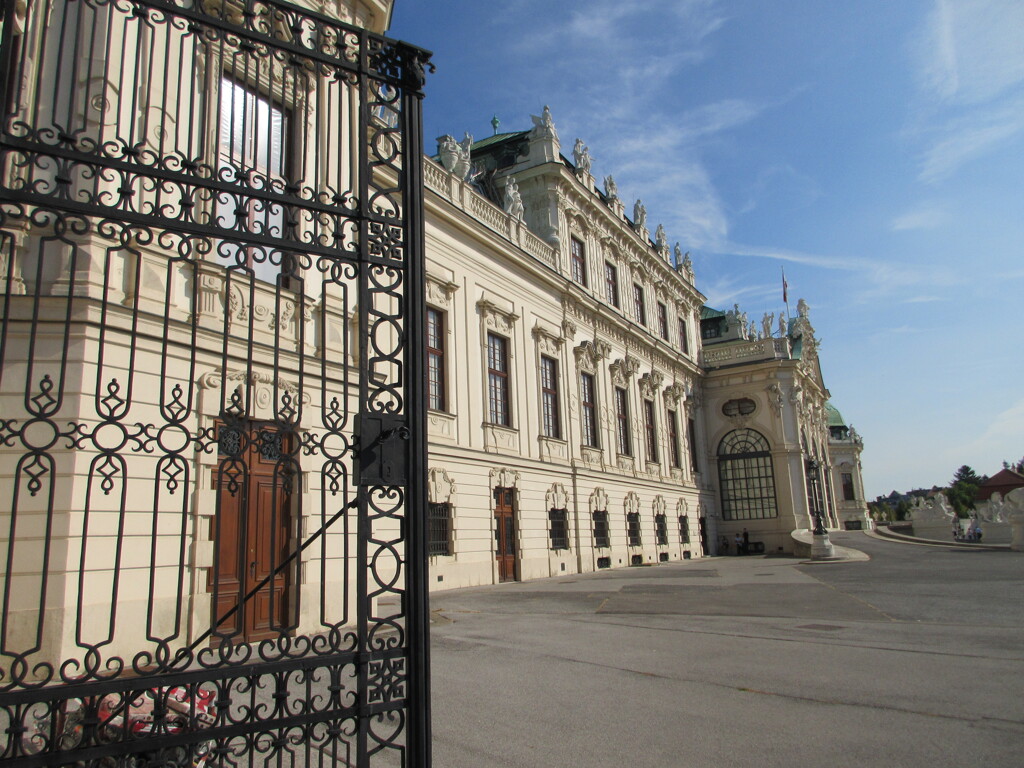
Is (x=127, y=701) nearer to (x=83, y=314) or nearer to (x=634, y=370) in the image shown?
(x=83, y=314)

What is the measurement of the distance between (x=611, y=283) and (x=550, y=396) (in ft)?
28.6

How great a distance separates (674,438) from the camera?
34.8 metres

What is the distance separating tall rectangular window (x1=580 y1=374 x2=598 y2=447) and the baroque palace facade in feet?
0.25

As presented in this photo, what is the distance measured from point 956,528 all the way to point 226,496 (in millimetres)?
43864

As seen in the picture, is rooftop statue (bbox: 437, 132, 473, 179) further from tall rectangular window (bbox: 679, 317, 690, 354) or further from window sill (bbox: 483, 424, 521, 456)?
tall rectangular window (bbox: 679, 317, 690, 354)

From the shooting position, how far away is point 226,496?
342 inches

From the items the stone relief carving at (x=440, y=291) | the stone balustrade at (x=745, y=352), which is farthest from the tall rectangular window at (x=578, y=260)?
the stone balustrade at (x=745, y=352)

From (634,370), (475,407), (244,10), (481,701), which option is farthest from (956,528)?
(244,10)

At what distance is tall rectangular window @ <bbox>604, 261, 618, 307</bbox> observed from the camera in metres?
29.7

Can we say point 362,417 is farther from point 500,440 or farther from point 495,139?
point 495,139

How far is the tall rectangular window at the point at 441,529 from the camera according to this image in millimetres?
16969

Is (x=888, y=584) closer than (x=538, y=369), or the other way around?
(x=888, y=584)

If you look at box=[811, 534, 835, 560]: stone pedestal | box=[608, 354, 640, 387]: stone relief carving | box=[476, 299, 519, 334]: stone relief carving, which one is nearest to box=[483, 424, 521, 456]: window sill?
box=[476, 299, 519, 334]: stone relief carving

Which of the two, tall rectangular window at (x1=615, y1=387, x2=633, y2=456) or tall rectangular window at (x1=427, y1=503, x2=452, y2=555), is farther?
tall rectangular window at (x1=615, y1=387, x2=633, y2=456)
